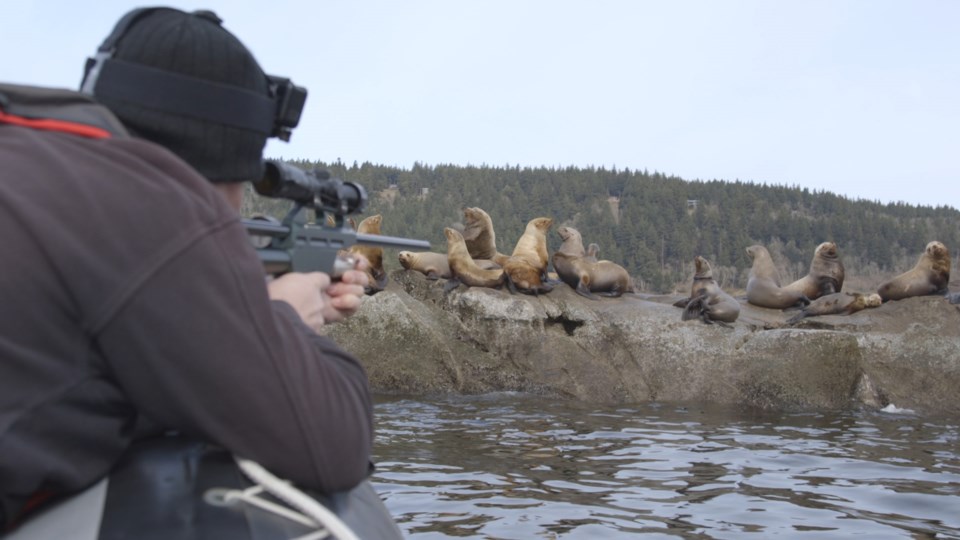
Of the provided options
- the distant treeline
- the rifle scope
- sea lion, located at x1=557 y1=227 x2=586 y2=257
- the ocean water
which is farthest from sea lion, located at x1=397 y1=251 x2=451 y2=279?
the distant treeline

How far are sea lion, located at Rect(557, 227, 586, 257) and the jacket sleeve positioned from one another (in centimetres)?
1291

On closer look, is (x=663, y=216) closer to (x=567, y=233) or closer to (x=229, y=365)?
(x=567, y=233)

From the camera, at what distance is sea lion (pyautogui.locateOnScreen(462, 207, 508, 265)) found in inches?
564

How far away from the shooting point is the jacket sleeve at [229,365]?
4.13 ft

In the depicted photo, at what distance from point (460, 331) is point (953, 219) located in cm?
8895

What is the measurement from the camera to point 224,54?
1.55m

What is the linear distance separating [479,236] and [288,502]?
12969 mm

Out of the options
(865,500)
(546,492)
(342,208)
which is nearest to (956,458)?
(865,500)

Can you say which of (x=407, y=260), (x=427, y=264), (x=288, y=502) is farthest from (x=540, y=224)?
(x=288, y=502)

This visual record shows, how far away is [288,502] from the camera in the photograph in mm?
1383

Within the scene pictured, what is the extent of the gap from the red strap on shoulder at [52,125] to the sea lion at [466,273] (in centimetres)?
1111

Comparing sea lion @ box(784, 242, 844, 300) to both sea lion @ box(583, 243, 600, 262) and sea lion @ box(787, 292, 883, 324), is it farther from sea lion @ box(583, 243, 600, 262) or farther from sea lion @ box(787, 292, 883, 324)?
sea lion @ box(583, 243, 600, 262)

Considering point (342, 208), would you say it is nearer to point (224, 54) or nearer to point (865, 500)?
point (224, 54)

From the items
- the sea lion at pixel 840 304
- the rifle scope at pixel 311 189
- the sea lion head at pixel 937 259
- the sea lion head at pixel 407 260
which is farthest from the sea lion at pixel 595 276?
the rifle scope at pixel 311 189
